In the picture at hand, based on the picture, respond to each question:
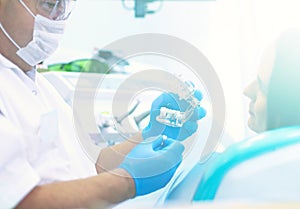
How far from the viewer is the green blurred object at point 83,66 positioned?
175cm

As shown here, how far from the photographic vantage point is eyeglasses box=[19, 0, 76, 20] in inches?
→ 34.8

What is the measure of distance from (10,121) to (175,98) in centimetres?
43

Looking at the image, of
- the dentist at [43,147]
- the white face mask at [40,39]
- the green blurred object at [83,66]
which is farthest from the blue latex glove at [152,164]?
the green blurred object at [83,66]

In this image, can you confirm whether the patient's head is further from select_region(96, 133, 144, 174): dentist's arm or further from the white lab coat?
the white lab coat

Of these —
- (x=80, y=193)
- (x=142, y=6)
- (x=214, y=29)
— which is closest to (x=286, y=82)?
(x=80, y=193)

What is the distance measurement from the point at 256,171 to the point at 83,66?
1.34 m

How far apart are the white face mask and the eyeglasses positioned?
11 mm

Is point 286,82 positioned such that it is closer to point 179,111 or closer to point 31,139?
point 179,111

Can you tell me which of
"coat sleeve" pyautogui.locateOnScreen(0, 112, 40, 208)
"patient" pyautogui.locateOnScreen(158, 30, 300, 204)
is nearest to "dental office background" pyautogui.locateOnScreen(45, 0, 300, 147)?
"patient" pyautogui.locateOnScreen(158, 30, 300, 204)

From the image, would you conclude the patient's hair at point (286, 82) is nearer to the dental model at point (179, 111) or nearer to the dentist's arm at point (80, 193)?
the dental model at point (179, 111)

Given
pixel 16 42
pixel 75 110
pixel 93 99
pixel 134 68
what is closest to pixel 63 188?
pixel 16 42

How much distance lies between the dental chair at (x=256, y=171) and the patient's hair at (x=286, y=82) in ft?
0.41

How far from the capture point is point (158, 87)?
3.92ft

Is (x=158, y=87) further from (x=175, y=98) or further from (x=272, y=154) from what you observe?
(x=272, y=154)
